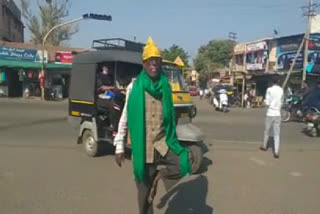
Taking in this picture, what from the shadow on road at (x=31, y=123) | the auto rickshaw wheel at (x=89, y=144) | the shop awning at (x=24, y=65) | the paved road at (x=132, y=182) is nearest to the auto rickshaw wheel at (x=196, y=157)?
the paved road at (x=132, y=182)

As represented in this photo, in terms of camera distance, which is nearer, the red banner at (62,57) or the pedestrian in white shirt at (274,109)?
the pedestrian in white shirt at (274,109)

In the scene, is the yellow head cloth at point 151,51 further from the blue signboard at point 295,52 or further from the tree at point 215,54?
the tree at point 215,54

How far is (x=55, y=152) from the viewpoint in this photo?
32.9 ft

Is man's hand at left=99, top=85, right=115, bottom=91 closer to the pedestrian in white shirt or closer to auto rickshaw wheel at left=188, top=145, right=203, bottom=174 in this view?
auto rickshaw wheel at left=188, top=145, right=203, bottom=174

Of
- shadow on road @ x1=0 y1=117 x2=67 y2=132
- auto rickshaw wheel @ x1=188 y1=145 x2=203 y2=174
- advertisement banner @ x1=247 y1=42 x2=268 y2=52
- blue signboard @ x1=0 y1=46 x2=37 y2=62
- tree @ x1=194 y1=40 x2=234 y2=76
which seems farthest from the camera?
tree @ x1=194 y1=40 x2=234 y2=76

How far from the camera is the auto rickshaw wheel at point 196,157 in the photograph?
26.8ft

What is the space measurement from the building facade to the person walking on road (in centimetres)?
4633

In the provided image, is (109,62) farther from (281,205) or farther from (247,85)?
(247,85)

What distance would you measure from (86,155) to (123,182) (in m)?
2.75

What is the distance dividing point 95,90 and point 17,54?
2811 cm

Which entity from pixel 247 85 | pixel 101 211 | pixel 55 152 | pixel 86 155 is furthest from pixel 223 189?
pixel 247 85

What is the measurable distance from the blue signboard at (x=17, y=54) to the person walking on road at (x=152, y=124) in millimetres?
33324

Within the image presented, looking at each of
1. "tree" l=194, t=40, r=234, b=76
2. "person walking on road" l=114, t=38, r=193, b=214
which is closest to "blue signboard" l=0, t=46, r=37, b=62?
"person walking on road" l=114, t=38, r=193, b=214

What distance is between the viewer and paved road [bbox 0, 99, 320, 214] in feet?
19.5
